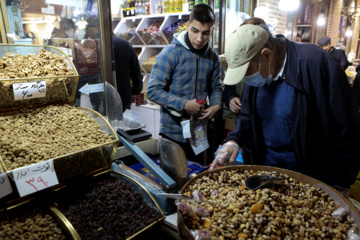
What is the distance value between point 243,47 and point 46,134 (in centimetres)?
110

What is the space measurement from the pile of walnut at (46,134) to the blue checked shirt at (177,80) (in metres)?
0.93

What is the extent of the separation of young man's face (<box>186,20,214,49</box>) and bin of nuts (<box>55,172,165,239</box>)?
145 cm

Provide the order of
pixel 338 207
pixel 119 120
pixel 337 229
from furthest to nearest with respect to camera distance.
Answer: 1. pixel 119 120
2. pixel 338 207
3. pixel 337 229

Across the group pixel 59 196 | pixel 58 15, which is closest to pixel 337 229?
pixel 59 196

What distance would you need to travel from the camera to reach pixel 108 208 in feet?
4.04

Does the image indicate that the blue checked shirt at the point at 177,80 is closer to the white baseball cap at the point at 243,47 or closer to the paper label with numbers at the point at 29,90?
the white baseball cap at the point at 243,47

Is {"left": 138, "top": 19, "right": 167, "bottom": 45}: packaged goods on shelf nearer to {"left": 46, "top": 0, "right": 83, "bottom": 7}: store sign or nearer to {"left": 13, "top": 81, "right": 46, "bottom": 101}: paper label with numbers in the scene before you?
{"left": 46, "top": 0, "right": 83, "bottom": 7}: store sign

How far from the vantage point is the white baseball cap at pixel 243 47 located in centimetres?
137

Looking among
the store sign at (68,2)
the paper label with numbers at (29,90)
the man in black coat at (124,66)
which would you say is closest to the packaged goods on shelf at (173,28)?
the man in black coat at (124,66)

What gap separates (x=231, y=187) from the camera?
1231 mm

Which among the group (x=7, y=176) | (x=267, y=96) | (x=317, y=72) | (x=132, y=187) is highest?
(x=317, y=72)

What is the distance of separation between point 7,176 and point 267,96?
1.41 meters

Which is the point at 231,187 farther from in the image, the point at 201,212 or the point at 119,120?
the point at 119,120

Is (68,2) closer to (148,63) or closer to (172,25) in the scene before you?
(172,25)
